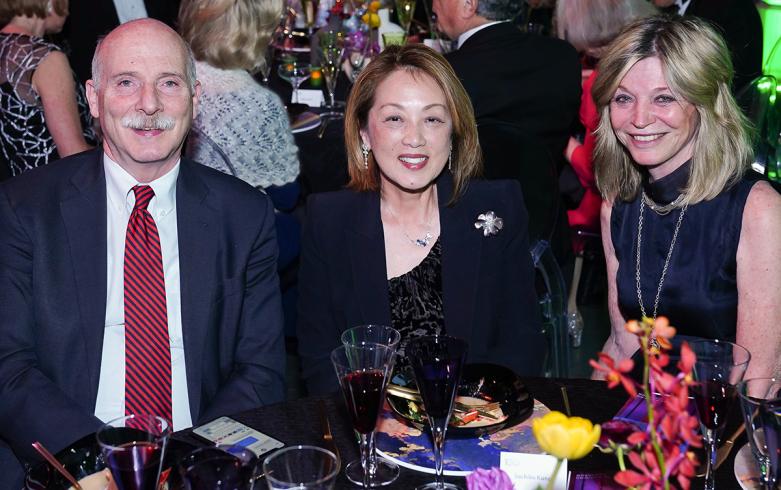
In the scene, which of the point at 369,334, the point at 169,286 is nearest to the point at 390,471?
the point at 369,334

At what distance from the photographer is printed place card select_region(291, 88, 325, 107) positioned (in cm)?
447

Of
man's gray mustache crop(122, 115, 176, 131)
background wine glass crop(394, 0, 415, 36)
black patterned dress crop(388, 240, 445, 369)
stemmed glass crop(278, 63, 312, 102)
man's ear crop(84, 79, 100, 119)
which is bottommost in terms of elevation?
black patterned dress crop(388, 240, 445, 369)

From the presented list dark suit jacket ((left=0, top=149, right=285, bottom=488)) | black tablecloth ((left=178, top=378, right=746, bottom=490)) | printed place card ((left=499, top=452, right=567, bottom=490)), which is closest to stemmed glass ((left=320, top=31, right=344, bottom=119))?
dark suit jacket ((left=0, top=149, right=285, bottom=488))

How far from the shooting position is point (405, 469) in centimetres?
169

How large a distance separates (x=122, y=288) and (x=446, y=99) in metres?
1.04

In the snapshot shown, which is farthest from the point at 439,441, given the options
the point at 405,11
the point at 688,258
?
the point at 405,11

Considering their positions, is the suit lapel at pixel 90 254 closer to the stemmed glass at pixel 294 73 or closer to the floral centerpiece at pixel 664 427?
the floral centerpiece at pixel 664 427

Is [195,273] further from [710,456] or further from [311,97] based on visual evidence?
[311,97]

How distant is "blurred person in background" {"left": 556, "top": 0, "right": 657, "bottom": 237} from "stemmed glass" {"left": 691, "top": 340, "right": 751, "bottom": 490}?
2662mm

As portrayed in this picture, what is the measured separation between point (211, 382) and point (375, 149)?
2.66 feet

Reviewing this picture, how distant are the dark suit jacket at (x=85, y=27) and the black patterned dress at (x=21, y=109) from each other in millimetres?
1624

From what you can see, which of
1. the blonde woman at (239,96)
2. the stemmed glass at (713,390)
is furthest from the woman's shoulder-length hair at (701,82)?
the blonde woman at (239,96)

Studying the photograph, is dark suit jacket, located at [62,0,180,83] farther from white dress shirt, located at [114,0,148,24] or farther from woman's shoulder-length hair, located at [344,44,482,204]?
woman's shoulder-length hair, located at [344,44,482,204]

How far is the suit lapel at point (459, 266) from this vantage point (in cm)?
264
